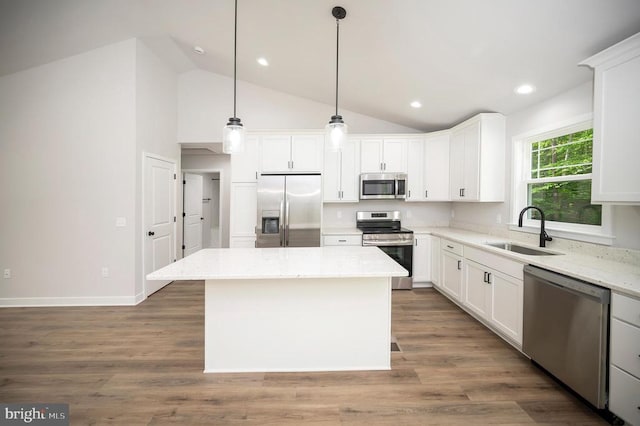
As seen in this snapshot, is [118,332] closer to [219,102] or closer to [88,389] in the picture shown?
[88,389]

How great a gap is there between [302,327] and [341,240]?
2.06 metres

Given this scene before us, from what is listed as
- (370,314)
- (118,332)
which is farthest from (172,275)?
(118,332)

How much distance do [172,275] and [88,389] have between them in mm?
1171

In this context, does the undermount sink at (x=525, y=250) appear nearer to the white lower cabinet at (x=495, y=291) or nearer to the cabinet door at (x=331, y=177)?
the white lower cabinet at (x=495, y=291)

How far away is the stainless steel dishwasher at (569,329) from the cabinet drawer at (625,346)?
0.12 feet

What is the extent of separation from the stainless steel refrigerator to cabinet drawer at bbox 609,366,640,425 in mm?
3020

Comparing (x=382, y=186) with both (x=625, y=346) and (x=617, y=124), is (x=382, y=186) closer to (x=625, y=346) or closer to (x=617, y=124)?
(x=617, y=124)

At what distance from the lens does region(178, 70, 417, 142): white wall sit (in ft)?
15.3

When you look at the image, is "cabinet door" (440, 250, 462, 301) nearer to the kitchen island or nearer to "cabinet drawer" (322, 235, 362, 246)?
"cabinet drawer" (322, 235, 362, 246)

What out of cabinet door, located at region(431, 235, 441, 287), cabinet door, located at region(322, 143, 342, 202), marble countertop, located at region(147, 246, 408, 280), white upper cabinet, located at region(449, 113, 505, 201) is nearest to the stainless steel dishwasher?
marble countertop, located at region(147, 246, 408, 280)

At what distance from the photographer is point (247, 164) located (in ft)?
14.0

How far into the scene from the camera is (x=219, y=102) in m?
4.67

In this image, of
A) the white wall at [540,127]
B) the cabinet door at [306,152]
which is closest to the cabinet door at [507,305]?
the white wall at [540,127]

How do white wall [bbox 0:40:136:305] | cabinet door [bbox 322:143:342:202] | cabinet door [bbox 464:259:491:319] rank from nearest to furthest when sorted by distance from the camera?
cabinet door [bbox 464:259:491:319], white wall [bbox 0:40:136:305], cabinet door [bbox 322:143:342:202]
